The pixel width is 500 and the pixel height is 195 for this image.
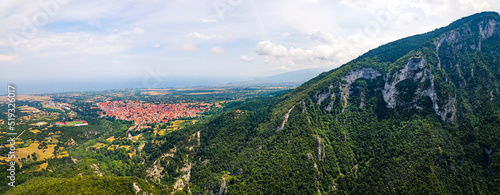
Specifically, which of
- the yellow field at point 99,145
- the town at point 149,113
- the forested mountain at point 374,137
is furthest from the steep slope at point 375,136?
the town at point 149,113

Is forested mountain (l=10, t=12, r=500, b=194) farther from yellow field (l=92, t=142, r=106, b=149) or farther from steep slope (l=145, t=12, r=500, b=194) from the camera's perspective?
yellow field (l=92, t=142, r=106, b=149)

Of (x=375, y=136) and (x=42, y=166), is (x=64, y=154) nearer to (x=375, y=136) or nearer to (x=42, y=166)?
(x=42, y=166)

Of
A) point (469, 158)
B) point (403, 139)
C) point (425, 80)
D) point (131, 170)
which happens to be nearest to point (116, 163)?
point (131, 170)

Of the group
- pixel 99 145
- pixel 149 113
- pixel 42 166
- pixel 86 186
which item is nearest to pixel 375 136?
pixel 86 186

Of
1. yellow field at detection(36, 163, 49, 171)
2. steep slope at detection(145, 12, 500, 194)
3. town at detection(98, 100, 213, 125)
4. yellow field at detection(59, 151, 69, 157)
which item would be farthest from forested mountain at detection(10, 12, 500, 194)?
town at detection(98, 100, 213, 125)

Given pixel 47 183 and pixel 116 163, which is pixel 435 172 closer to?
pixel 47 183
